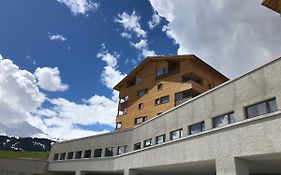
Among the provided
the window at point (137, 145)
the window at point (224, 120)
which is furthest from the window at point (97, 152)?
the window at point (224, 120)

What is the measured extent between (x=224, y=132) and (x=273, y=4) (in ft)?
36.1

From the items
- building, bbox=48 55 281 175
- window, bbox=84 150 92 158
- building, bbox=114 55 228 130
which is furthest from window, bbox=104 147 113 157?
building, bbox=114 55 228 130

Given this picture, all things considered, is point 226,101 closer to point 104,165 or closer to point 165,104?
point 104,165

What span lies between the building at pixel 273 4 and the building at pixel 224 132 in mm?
6766

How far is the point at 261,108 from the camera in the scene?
16.5m

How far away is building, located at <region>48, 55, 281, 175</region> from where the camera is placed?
14352 millimetres

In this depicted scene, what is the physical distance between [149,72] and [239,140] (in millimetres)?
33900

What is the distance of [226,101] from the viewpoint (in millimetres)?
18938

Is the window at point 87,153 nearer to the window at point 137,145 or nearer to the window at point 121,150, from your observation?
the window at point 121,150

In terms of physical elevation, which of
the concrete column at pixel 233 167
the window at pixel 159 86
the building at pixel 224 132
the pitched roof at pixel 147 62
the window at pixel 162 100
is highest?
the pitched roof at pixel 147 62

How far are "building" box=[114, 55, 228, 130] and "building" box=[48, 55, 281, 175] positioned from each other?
12.1 metres

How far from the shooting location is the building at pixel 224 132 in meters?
14.4

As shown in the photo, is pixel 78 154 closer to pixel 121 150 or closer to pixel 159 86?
pixel 121 150

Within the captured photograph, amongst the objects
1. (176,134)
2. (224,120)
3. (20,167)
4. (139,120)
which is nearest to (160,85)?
(139,120)
